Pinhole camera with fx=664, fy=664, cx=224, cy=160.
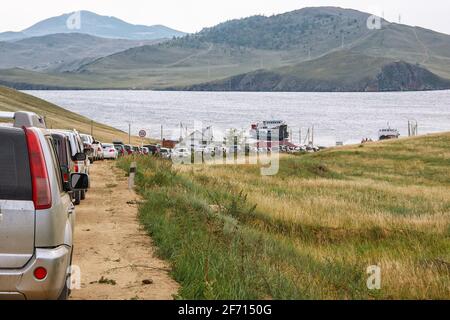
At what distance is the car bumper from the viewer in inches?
216

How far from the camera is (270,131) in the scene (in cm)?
12850

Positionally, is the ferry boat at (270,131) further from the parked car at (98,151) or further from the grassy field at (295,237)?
the grassy field at (295,237)

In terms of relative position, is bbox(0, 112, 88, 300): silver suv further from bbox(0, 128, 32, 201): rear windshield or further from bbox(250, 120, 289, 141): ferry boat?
bbox(250, 120, 289, 141): ferry boat

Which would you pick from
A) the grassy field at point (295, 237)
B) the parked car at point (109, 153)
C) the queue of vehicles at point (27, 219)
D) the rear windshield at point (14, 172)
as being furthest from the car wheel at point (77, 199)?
the parked car at point (109, 153)

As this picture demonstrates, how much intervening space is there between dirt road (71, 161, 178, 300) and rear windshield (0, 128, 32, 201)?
2.89 metres

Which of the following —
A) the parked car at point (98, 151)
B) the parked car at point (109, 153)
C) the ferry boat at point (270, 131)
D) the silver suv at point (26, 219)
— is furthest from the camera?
the ferry boat at point (270, 131)

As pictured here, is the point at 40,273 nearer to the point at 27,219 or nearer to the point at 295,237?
the point at 27,219

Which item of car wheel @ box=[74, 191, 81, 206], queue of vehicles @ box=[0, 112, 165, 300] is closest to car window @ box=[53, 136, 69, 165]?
car wheel @ box=[74, 191, 81, 206]

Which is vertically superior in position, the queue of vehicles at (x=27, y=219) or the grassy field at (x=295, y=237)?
the queue of vehicles at (x=27, y=219)

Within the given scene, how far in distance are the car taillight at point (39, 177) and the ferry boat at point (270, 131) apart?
12026cm

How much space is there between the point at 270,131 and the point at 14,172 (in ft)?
405

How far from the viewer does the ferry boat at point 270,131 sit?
12912cm

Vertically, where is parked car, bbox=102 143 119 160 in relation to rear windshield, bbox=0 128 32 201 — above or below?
below
